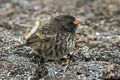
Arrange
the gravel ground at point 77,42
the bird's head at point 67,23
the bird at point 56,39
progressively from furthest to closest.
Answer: the bird's head at point 67,23
the bird at point 56,39
the gravel ground at point 77,42

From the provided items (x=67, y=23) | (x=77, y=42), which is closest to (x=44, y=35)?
(x=67, y=23)

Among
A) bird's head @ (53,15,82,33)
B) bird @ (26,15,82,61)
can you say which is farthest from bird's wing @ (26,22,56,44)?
bird's head @ (53,15,82,33)

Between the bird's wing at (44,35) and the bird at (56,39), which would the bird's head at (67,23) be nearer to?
the bird at (56,39)

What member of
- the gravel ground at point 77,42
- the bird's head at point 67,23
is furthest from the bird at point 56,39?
the gravel ground at point 77,42

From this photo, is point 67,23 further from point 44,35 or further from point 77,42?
point 77,42

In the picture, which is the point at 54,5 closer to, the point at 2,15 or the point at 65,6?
the point at 65,6
